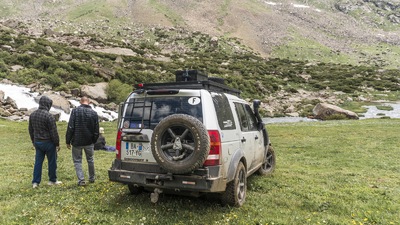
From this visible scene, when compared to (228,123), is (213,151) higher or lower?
lower

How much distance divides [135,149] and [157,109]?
33.8 inches

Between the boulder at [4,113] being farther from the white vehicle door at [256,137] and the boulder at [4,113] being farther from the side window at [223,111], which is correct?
the side window at [223,111]

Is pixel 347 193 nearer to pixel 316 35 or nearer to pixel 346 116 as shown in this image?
pixel 346 116

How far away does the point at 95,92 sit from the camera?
32656 mm

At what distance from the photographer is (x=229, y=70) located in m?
66.2

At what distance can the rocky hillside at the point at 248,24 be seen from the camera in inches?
4070

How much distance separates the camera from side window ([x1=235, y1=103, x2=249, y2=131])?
219 inches

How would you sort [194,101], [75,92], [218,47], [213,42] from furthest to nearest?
[213,42] → [218,47] → [75,92] → [194,101]

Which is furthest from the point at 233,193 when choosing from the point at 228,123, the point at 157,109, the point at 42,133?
the point at 42,133

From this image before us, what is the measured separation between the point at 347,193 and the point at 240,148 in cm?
309

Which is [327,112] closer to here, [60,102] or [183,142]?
[60,102]

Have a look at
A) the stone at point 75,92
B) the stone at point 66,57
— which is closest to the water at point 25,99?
the stone at point 75,92

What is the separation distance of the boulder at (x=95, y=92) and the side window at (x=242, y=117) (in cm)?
2988

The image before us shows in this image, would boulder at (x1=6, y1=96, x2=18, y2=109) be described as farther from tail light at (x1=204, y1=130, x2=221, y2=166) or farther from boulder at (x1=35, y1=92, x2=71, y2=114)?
tail light at (x1=204, y1=130, x2=221, y2=166)
